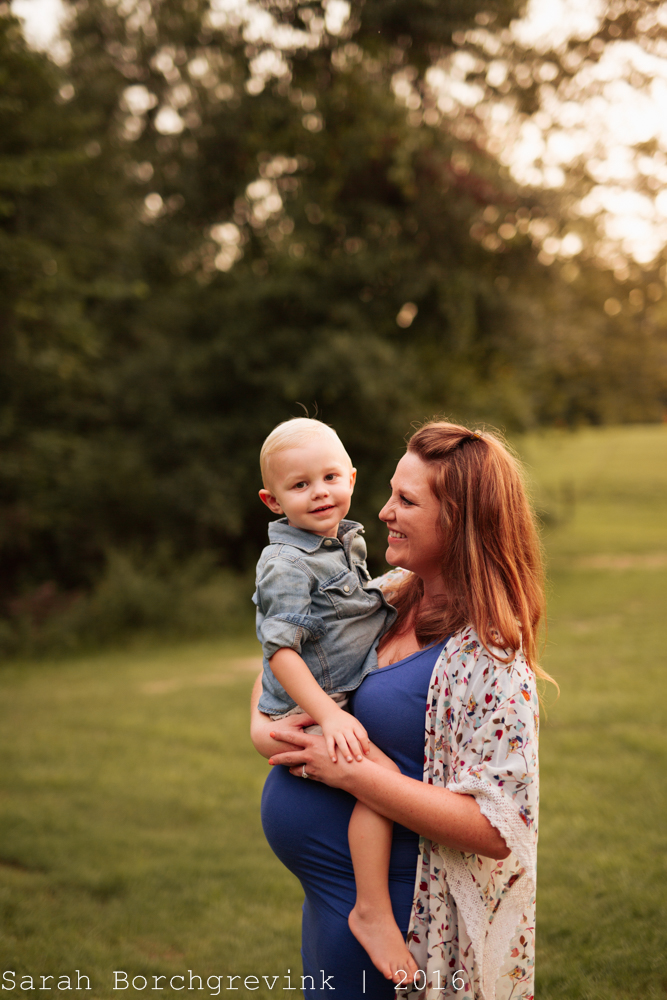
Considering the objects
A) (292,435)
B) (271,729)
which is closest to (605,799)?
(271,729)

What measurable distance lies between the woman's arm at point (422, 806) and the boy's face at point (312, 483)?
69 centimetres

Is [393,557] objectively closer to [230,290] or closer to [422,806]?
[422,806]

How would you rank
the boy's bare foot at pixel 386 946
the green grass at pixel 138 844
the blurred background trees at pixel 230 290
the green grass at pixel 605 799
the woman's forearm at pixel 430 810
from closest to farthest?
1. the woman's forearm at pixel 430 810
2. the boy's bare foot at pixel 386 946
3. the green grass at pixel 605 799
4. the green grass at pixel 138 844
5. the blurred background trees at pixel 230 290

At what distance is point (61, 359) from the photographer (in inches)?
467

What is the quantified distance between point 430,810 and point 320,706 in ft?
1.18

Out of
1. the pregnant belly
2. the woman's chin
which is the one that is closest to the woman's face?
the woman's chin

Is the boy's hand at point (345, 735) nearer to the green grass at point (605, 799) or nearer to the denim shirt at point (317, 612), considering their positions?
the denim shirt at point (317, 612)

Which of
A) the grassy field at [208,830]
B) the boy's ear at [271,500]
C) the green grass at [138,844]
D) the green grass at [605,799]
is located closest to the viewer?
the boy's ear at [271,500]

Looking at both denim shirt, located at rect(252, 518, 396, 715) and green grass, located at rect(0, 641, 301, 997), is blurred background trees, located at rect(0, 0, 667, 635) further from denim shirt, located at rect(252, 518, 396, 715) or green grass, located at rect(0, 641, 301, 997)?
denim shirt, located at rect(252, 518, 396, 715)

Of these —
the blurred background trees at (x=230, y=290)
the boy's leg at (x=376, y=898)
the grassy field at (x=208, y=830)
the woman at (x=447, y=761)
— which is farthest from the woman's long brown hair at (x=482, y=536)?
the blurred background trees at (x=230, y=290)

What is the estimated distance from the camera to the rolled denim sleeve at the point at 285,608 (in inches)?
80.0

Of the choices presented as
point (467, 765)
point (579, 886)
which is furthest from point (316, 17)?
point (579, 886)

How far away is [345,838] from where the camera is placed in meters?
1.97

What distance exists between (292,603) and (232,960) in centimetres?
240
